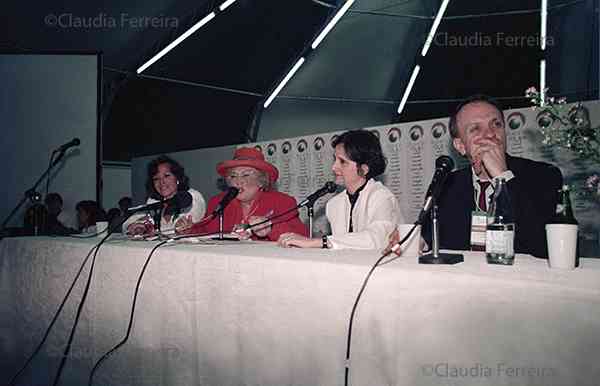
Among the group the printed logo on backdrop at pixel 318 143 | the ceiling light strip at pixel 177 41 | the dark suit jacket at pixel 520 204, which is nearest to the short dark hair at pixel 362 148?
the dark suit jacket at pixel 520 204

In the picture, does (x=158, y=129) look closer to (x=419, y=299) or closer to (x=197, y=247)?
(x=197, y=247)

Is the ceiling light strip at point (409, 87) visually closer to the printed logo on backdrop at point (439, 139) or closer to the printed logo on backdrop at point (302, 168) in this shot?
the printed logo on backdrop at point (302, 168)

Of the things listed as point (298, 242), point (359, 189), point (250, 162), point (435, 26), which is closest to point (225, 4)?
point (435, 26)

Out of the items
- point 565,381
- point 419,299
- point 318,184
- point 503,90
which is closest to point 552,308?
point 565,381

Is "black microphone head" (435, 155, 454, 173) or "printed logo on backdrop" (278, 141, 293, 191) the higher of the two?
"printed logo on backdrop" (278, 141, 293, 191)

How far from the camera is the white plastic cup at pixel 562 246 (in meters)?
1.18

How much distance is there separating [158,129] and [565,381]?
8.09m

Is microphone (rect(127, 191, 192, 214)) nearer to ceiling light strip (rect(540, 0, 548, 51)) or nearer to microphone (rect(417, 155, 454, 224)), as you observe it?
microphone (rect(417, 155, 454, 224))

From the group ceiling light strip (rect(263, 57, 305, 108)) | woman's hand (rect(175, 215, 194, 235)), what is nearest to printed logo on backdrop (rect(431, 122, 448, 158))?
woman's hand (rect(175, 215, 194, 235))

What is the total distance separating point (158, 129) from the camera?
845 cm

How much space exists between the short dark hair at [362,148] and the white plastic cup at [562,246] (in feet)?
4.20

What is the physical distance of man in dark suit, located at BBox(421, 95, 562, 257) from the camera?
193cm

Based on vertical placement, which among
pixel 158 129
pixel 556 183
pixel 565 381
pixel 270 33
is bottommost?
pixel 565 381

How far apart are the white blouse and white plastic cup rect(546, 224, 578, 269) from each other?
744 millimetres
